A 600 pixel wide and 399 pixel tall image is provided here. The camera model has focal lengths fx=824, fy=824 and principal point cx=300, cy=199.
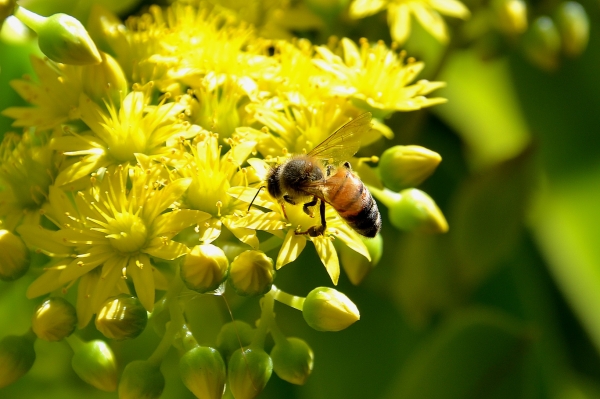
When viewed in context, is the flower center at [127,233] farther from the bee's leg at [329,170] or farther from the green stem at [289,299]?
the bee's leg at [329,170]

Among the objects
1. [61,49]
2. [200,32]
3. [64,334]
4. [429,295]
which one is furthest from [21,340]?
[429,295]

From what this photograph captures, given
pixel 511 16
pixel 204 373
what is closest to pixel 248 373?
pixel 204 373

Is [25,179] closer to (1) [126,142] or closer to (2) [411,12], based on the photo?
(1) [126,142]

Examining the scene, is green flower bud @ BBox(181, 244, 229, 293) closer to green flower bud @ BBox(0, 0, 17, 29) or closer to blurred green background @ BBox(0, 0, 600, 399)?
blurred green background @ BBox(0, 0, 600, 399)

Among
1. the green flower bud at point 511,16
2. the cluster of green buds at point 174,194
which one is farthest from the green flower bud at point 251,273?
the green flower bud at point 511,16

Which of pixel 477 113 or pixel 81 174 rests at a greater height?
pixel 81 174

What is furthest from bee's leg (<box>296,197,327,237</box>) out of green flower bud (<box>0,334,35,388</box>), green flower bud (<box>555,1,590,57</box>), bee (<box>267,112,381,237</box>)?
green flower bud (<box>555,1,590,57</box>)

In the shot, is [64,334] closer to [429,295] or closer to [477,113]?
[429,295]
